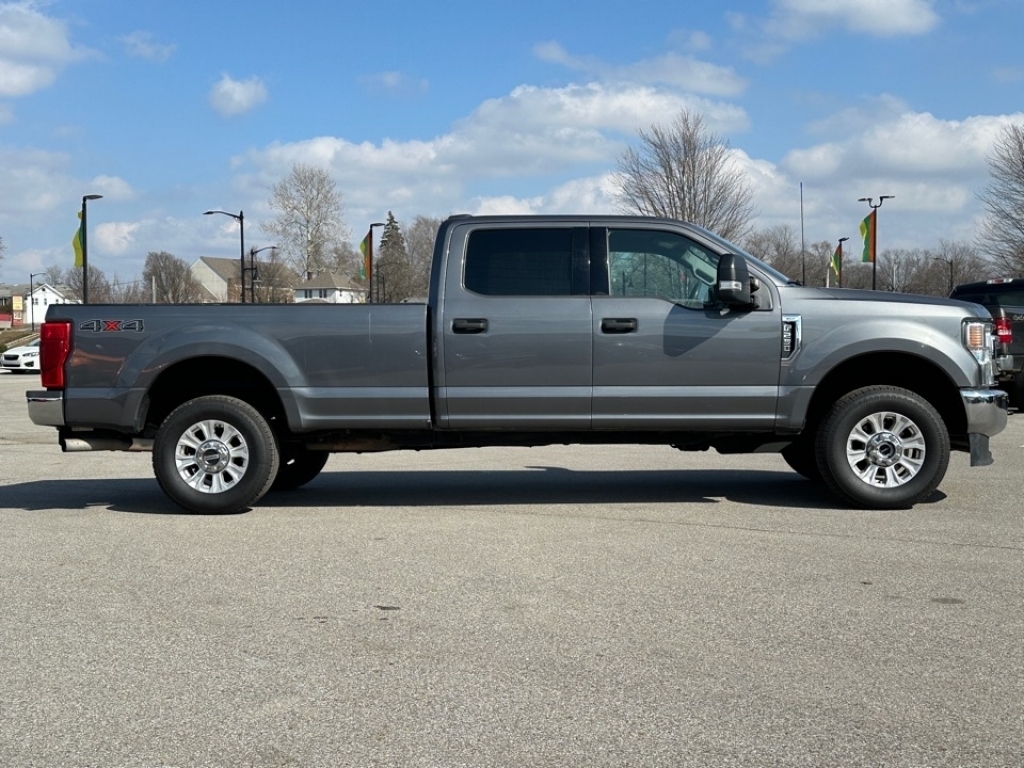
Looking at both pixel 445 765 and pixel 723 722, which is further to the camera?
pixel 723 722

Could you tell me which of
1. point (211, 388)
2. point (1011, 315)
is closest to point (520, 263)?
point (211, 388)

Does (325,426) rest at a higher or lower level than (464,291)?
lower

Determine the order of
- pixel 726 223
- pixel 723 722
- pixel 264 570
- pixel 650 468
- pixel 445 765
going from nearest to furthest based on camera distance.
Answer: pixel 445 765 → pixel 723 722 → pixel 264 570 → pixel 650 468 → pixel 726 223

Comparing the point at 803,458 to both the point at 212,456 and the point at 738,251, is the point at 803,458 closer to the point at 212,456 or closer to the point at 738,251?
the point at 738,251

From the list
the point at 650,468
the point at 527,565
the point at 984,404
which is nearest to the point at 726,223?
the point at 650,468

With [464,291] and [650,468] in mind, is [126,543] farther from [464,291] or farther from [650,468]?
[650,468]

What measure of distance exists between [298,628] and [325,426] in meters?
3.27

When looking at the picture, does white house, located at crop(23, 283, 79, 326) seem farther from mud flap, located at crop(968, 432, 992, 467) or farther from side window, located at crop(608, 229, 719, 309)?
mud flap, located at crop(968, 432, 992, 467)

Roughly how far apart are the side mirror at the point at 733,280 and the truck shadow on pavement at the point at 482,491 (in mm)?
1645

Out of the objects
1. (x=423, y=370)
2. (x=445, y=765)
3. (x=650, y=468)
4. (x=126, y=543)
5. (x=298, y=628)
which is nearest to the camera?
(x=445, y=765)

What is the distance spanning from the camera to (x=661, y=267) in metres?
8.40

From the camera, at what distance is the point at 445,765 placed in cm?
362

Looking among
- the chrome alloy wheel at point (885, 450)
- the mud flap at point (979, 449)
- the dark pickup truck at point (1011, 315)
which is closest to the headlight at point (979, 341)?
the mud flap at point (979, 449)

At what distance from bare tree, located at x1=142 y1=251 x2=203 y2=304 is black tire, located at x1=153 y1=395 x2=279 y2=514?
187 feet
